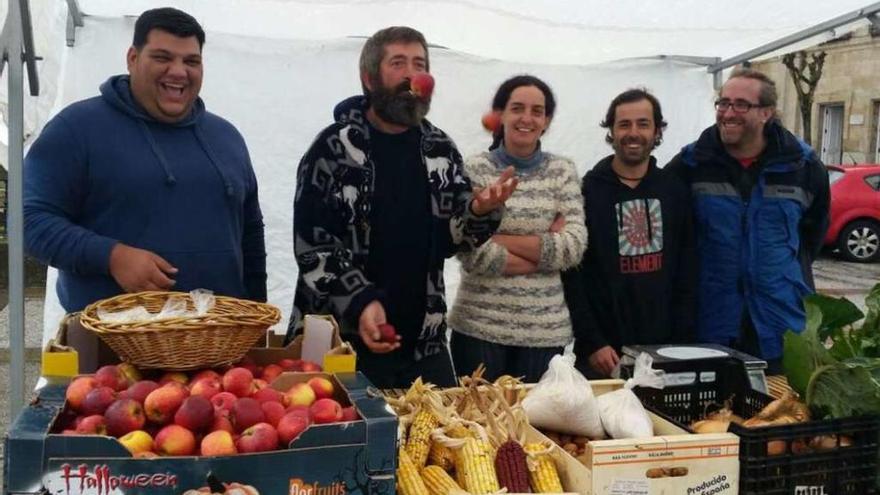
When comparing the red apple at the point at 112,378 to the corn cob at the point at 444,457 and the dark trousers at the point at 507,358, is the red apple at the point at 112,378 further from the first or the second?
the dark trousers at the point at 507,358

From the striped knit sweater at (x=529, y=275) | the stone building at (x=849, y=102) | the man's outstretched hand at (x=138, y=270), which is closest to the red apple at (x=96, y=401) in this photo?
the man's outstretched hand at (x=138, y=270)

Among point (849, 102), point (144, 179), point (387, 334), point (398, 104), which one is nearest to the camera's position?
point (387, 334)

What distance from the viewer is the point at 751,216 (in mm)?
3201

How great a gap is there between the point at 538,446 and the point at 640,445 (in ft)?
0.82

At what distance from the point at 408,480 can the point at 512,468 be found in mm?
242

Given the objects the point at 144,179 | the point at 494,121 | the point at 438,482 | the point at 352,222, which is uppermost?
the point at 494,121

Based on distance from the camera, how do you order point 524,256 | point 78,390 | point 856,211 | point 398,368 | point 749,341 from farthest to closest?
point 856,211
point 749,341
point 524,256
point 398,368
point 78,390

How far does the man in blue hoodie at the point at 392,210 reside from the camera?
99.0 inches

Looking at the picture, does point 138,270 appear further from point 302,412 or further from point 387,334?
point 302,412

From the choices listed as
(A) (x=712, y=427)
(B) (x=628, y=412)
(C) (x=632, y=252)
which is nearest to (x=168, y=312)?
(B) (x=628, y=412)

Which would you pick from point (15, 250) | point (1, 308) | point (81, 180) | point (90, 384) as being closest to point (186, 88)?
point (81, 180)

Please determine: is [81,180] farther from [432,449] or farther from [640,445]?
[640,445]

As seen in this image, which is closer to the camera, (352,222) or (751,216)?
(352,222)

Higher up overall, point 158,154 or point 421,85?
point 421,85
